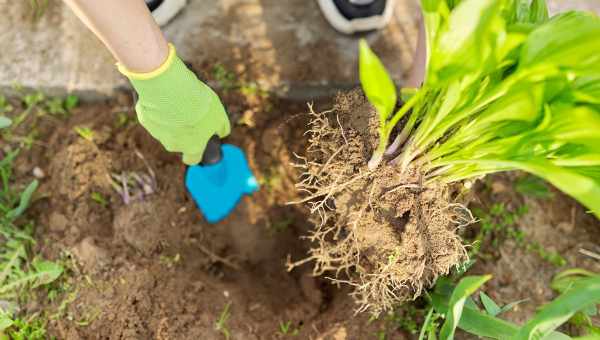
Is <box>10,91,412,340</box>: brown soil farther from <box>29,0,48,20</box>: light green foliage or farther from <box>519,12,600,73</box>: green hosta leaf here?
<box>519,12,600,73</box>: green hosta leaf

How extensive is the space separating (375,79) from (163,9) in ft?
3.39

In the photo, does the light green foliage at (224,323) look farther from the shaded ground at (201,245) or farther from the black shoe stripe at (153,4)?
the black shoe stripe at (153,4)

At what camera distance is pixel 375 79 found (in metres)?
0.75

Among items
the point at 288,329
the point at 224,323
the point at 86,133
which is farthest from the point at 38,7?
the point at 288,329

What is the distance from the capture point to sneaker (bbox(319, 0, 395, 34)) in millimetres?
1582

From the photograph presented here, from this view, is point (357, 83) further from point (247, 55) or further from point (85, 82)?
point (85, 82)

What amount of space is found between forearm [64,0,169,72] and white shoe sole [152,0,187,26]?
0.64 m

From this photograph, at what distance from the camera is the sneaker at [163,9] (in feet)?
5.10

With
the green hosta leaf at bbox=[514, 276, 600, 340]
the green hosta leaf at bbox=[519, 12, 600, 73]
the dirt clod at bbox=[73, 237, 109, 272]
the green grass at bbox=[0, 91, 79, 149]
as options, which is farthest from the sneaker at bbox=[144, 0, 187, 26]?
the green hosta leaf at bbox=[514, 276, 600, 340]

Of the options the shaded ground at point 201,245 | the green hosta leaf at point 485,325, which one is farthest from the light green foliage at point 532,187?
the green hosta leaf at point 485,325

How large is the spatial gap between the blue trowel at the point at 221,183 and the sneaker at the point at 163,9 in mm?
448

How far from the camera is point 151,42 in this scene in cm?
93

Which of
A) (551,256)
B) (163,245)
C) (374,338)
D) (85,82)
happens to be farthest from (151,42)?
(551,256)

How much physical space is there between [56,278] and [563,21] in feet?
4.07
